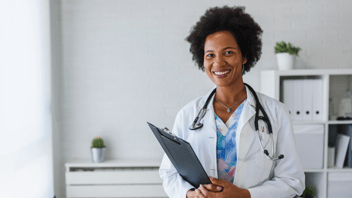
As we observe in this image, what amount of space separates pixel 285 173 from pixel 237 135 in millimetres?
263

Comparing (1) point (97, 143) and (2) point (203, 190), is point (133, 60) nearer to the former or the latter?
(1) point (97, 143)

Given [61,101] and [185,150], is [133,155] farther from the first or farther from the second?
[185,150]

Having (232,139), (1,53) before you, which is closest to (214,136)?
(232,139)

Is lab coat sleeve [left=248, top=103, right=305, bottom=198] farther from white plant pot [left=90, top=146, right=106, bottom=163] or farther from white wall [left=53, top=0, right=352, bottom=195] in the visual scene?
white plant pot [left=90, top=146, right=106, bottom=163]

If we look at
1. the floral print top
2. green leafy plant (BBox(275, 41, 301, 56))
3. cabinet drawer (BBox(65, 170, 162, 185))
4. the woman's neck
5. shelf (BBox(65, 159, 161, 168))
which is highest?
green leafy plant (BBox(275, 41, 301, 56))

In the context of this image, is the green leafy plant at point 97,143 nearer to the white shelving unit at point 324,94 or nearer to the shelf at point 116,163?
the shelf at point 116,163

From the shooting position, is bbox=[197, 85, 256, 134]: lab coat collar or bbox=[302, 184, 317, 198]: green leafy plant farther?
bbox=[302, 184, 317, 198]: green leafy plant

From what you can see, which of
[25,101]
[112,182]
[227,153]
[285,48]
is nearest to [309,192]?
[285,48]

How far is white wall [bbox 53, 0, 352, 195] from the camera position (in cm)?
246

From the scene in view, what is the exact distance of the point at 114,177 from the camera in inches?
95.0


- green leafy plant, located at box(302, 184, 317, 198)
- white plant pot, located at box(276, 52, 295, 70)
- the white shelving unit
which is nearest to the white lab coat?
the white shelving unit

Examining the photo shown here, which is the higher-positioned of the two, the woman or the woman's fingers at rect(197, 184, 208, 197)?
the woman

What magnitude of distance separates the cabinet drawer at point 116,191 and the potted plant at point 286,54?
1.51 meters

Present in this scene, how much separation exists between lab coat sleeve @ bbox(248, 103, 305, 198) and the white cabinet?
141 cm
